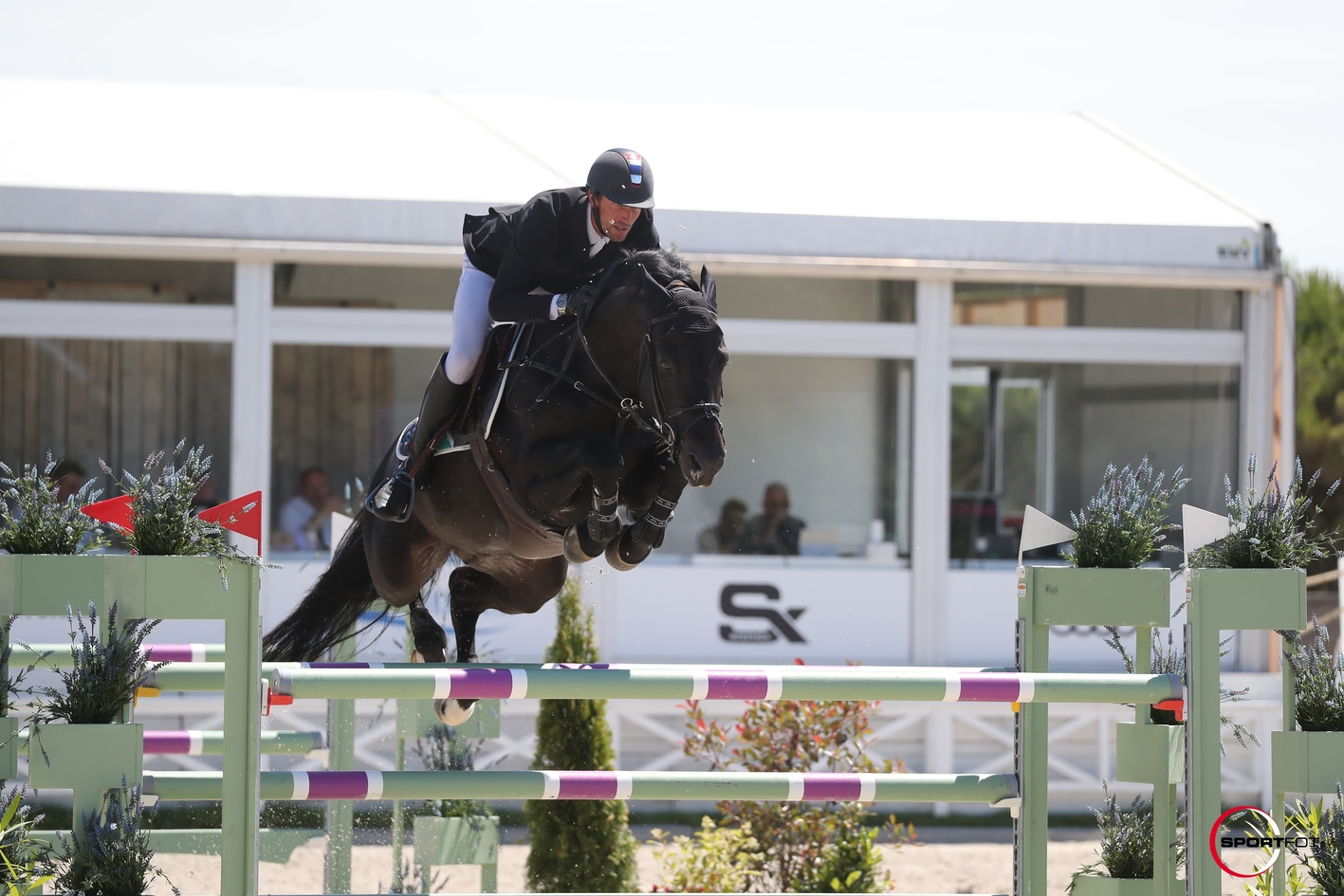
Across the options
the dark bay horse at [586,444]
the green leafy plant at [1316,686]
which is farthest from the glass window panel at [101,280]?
the green leafy plant at [1316,686]

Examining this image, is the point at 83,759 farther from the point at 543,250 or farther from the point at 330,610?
the point at 330,610

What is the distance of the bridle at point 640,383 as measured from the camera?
2.74 meters

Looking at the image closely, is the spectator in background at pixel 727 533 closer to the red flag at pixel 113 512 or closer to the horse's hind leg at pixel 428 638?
the horse's hind leg at pixel 428 638

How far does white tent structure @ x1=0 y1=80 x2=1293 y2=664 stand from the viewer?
21.2 feet

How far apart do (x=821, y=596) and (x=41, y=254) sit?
4.45m

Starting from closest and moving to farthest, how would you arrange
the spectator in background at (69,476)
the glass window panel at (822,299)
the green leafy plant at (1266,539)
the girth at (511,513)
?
the green leafy plant at (1266,539) → the girth at (511,513) → the glass window panel at (822,299) → the spectator in background at (69,476)

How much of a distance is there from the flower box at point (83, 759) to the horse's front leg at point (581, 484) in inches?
40.9

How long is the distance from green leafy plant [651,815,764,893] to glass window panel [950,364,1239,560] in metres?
3.43

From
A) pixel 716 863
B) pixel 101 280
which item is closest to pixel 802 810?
pixel 716 863

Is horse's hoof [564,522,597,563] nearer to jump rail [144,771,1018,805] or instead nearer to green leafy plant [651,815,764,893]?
jump rail [144,771,1018,805]

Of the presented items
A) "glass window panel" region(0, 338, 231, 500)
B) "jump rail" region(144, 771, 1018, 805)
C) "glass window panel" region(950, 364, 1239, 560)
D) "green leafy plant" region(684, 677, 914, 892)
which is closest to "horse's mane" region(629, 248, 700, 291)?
"jump rail" region(144, 771, 1018, 805)

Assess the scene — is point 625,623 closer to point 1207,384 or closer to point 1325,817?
point 1207,384

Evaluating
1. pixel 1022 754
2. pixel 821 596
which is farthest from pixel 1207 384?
pixel 1022 754

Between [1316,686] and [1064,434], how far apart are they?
535 centimetres
